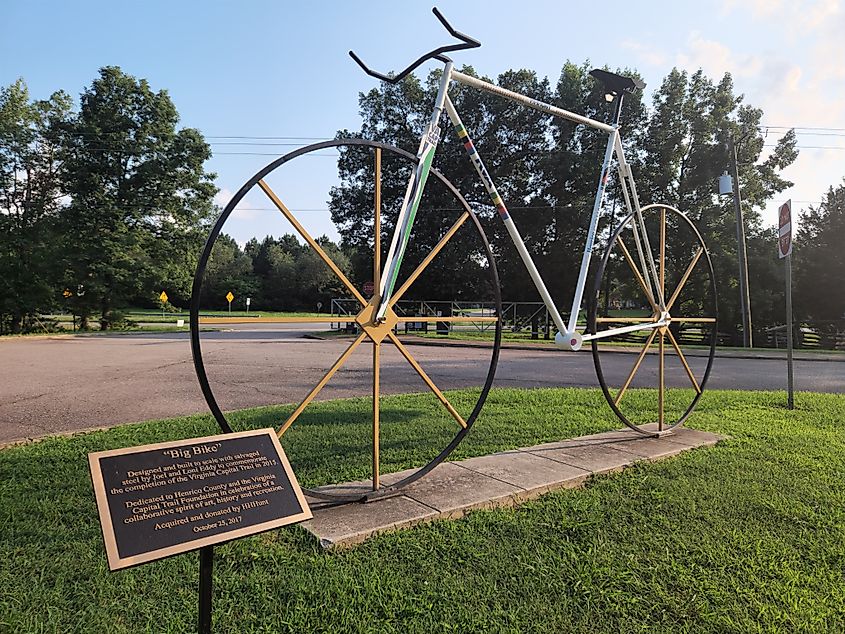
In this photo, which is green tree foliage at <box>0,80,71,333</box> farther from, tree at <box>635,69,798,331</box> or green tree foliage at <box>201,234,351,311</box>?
tree at <box>635,69,798,331</box>

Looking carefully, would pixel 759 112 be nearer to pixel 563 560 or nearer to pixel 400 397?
pixel 400 397

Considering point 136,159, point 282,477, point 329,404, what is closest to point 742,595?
point 282,477

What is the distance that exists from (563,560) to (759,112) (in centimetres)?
2916

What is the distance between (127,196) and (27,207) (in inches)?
165

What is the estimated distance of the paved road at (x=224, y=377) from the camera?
6848 millimetres

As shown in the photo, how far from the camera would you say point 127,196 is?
25.5m

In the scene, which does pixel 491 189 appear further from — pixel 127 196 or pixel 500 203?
pixel 127 196

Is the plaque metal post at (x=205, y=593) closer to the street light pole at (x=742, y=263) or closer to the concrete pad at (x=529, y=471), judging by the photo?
the concrete pad at (x=529, y=471)

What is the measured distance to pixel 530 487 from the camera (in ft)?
12.0

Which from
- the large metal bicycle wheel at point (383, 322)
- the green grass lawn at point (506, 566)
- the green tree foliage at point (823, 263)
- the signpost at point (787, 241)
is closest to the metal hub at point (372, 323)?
the large metal bicycle wheel at point (383, 322)

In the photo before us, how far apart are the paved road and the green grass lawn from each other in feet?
8.57

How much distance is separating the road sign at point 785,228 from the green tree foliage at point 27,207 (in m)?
25.4

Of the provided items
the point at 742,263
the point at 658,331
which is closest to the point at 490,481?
the point at 658,331

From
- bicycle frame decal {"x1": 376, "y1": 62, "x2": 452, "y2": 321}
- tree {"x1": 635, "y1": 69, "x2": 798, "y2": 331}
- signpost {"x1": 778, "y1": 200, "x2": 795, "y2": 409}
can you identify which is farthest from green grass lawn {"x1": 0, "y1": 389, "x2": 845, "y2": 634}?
tree {"x1": 635, "y1": 69, "x2": 798, "y2": 331}
